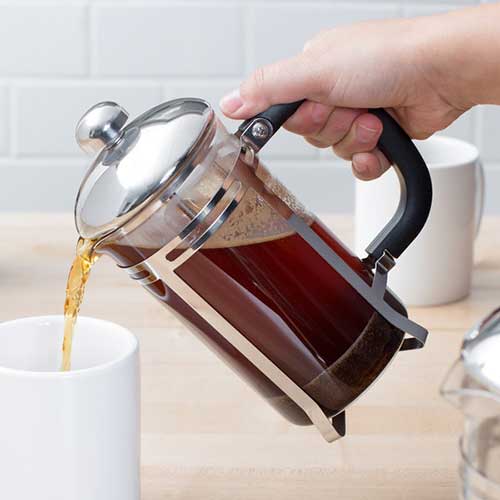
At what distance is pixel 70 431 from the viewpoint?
1.91 ft

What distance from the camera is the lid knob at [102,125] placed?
25.9 inches

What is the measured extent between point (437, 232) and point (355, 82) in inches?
10.0

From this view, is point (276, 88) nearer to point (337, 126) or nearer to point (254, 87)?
point (254, 87)

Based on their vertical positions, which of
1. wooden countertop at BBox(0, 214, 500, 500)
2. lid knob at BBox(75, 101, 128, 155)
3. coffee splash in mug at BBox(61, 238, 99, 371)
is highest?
lid knob at BBox(75, 101, 128, 155)

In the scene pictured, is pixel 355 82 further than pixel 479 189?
No

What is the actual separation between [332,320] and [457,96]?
0.31 meters

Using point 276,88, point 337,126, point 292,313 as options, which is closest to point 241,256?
point 292,313

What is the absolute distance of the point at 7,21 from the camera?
6.18 feet

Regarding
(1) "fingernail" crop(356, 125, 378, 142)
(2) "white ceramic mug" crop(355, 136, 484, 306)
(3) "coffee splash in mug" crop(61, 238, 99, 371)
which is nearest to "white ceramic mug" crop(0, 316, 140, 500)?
(3) "coffee splash in mug" crop(61, 238, 99, 371)

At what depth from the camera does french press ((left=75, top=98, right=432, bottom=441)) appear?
622 mm

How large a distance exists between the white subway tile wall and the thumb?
108 centimetres

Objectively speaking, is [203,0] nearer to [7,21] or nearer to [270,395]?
[7,21]

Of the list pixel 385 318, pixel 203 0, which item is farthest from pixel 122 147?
pixel 203 0

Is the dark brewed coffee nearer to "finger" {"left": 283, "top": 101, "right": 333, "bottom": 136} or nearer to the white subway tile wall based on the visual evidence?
"finger" {"left": 283, "top": 101, "right": 333, "bottom": 136}
